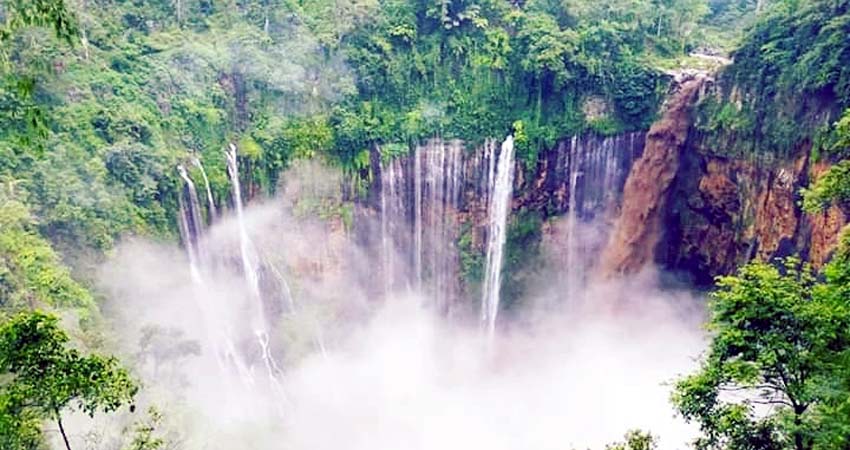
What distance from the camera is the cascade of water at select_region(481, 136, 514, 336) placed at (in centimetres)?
2053

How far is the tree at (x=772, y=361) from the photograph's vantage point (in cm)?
646

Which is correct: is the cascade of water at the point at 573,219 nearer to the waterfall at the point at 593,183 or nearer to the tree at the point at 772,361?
the waterfall at the point at 593,183

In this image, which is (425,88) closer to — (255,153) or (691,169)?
(255,153)

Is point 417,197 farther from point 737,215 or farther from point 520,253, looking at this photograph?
point 737,215

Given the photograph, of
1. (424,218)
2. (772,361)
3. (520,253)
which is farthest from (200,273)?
(772,361)

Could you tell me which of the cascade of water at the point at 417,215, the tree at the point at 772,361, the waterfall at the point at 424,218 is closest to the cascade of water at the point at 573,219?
the waterfall at the point at 424,218

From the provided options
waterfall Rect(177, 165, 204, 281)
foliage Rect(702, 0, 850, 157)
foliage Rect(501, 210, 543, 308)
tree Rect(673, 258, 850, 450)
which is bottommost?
foliage Rect(501, 210, 543, 308)

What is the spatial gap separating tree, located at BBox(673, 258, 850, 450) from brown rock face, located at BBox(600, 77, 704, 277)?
508 inches

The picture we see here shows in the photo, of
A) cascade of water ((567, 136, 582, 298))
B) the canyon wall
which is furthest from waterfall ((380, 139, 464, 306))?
the canyon wall

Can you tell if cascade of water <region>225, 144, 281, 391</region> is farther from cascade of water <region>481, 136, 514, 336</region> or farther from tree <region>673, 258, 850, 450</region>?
tree <region>673, 258, 850, 450</region>

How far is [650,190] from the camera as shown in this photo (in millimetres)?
20031

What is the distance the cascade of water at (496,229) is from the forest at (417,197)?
0.28 feet

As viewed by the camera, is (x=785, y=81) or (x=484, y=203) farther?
(x=484, y=203)

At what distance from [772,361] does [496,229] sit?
14.6 metres
